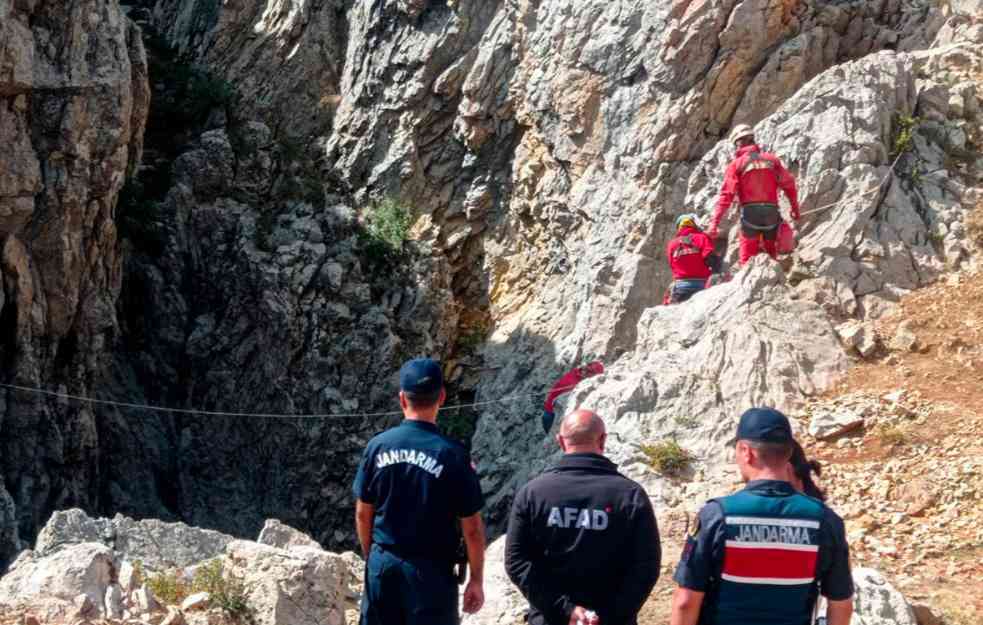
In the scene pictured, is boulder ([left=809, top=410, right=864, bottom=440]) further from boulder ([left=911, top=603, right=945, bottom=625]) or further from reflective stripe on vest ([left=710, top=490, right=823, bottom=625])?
reflective stripe on vest ([left=710, top=490, right=823, bottom=625])

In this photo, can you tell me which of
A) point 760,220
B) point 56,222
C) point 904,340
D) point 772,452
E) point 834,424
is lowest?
point 772,452

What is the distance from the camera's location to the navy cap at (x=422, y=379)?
4797 mm

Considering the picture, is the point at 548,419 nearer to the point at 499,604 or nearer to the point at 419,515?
the point at 499,604

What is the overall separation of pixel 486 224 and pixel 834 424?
35.5ft

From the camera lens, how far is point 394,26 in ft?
68.8

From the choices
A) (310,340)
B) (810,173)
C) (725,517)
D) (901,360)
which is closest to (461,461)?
(725,517)

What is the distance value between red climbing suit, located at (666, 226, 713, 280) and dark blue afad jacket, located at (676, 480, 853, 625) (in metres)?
8.73

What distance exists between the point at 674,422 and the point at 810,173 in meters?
4.12

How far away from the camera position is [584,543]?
4.39 metres

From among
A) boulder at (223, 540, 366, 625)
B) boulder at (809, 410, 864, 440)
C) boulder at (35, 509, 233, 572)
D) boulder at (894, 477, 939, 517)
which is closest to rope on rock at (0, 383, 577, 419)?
boulder at (809, 410, 864, 440)

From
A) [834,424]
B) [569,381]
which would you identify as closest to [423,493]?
[834,424]

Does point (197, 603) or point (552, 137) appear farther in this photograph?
point (552, 137)

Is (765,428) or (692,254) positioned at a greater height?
(692,254)

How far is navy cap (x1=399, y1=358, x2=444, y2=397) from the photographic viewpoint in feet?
15.7
